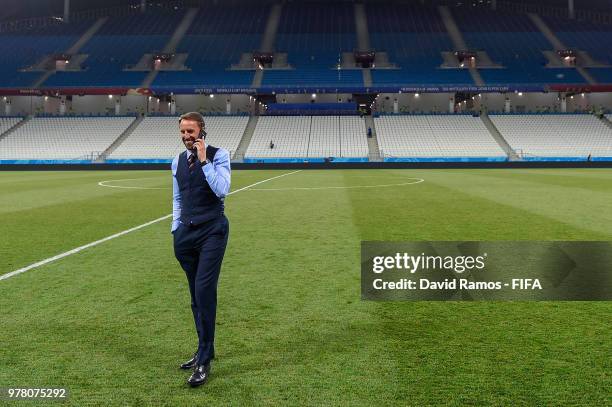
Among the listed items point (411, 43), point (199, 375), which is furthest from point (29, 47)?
point (199, 375)

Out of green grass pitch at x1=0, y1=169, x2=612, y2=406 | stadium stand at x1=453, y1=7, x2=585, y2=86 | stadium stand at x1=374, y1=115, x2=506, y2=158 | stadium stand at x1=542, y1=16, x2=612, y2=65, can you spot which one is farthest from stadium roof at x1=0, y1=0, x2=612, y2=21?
green grass pitch at x1=0, y1=169, x2=612, y2=406

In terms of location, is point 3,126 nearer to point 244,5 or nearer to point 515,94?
point 244,5

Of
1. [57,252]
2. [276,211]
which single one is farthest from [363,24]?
[57,252]

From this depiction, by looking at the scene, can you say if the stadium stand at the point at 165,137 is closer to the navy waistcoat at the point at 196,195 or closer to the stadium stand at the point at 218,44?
the stadium stand at the point at 218,44

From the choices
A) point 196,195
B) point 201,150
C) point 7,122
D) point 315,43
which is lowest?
point 196,195

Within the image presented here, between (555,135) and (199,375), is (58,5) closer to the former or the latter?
(555,135)

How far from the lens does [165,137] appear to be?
49.6 m

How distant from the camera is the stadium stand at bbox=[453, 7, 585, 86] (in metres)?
52.3

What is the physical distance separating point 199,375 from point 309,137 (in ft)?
154

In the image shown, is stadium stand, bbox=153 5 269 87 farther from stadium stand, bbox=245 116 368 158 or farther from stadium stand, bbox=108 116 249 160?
stadium stand, bbox=245 116 368 158

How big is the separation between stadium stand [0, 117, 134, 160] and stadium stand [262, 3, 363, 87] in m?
17.6

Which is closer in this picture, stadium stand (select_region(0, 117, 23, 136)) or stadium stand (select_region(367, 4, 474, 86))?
stadium stand (select_region(0, 117, 23, 136))

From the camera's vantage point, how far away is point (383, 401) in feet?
9.74

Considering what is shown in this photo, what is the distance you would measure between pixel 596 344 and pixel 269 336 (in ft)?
8.62
